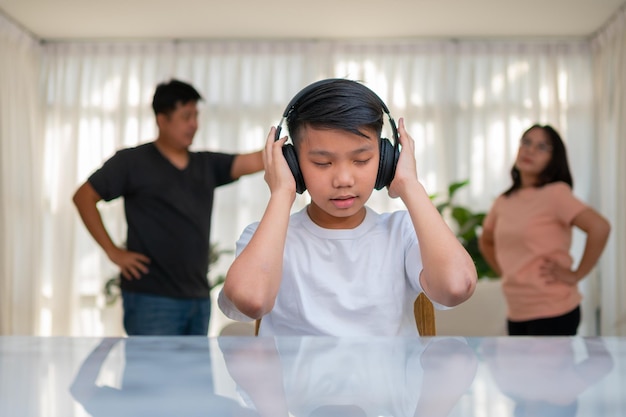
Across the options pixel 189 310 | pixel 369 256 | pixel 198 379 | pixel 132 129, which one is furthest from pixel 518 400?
pixel 132 129

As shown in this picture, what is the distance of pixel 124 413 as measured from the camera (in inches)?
22.4

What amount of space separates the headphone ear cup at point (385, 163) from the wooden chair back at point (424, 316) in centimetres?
23

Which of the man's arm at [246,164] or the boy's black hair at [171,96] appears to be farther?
the boy's black hair at [171,96]

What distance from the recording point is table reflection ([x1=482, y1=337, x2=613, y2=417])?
0.60 metres

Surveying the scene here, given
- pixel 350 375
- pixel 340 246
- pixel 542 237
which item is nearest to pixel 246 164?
pixel 542 237

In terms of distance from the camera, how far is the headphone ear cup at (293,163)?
145cm

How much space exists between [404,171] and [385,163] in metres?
0.04

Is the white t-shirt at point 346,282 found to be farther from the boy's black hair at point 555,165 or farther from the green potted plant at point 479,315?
the green potted plant at point 479,315

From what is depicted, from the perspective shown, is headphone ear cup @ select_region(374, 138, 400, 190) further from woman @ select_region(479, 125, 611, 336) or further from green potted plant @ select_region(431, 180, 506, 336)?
green potted plant @ select_region(431, 180, 506, 336)

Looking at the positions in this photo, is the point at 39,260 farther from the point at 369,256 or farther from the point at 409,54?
the point at 369,256

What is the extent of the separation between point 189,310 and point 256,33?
402 centimetres

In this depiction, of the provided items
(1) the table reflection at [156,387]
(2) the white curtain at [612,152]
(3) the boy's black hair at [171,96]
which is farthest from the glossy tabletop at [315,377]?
(2) the white curtain at [612,152]

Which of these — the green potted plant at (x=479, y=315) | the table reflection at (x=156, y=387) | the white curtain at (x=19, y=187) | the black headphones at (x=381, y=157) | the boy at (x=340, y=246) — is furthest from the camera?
the white curtain at (x=19, y=187)

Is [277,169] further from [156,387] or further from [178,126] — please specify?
[178,126]
